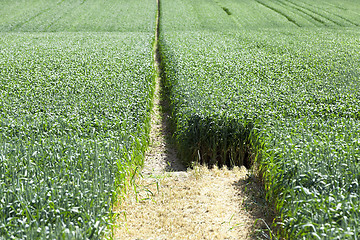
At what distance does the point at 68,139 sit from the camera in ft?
20.9

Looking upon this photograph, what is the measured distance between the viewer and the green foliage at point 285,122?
4422 millimetres

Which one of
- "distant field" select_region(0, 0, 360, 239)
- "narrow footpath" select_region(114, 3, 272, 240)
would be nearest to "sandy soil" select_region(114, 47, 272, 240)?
"narrow footpath" select_region(114, 3, 272, 240)

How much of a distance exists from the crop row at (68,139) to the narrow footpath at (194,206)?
0.62m

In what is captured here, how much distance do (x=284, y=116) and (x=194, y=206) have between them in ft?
11.5

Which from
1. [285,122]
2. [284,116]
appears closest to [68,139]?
[285,122]

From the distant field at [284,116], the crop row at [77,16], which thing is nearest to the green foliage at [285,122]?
the distant field at [284,116]

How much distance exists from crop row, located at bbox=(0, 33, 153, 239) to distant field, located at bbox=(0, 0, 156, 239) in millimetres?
15

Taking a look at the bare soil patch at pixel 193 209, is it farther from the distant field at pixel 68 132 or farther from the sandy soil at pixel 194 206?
the distant field at pixel 68 132

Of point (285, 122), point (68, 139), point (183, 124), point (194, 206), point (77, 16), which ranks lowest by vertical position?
point (194, 206)

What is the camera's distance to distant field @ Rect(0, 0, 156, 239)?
4.19m

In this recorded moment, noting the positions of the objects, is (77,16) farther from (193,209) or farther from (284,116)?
(193,209)

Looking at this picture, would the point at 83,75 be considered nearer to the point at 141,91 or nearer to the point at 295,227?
the point at 141,91

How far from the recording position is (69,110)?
8320mm

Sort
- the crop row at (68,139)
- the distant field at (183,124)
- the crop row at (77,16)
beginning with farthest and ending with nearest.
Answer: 1. the crop row at (77,16)
2. the distant field at (183,124)
3. the crop row at (68,139)
